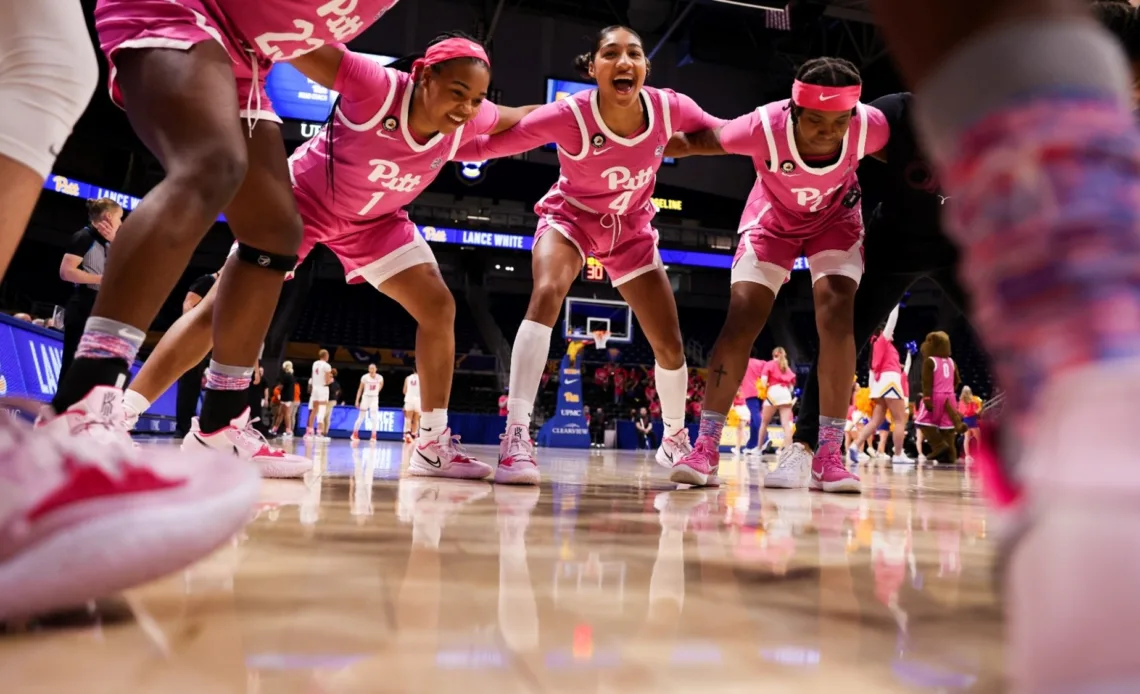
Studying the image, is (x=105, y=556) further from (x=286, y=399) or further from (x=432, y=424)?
(x=286, y=399)

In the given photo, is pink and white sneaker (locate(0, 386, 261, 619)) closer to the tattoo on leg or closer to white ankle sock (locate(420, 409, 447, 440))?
white ankle sock (locate(420, 409, 447, 440))

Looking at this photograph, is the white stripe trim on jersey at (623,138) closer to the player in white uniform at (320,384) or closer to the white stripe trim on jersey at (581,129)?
the white stripe trim on jersey at (581,129)

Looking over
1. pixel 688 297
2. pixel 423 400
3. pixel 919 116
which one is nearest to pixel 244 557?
pixel 919 116

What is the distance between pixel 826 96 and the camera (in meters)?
2.70

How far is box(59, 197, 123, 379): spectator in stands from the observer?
397 cm

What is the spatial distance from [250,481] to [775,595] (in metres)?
0.53

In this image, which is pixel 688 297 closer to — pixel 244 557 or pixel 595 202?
pixel 595 202

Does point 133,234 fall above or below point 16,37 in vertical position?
below

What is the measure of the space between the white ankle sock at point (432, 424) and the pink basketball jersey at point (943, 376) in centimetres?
561

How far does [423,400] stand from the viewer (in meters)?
2.90

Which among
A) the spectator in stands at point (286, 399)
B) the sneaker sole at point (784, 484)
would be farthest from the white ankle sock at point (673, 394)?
the spectator in stands at point (286, 399)

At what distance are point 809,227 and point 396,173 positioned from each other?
1.56 metres

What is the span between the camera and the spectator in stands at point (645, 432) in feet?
48.7

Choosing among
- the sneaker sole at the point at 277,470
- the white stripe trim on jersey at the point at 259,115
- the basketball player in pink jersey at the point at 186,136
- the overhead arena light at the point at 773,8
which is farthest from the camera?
the overhead arena light at the point at 773,8
